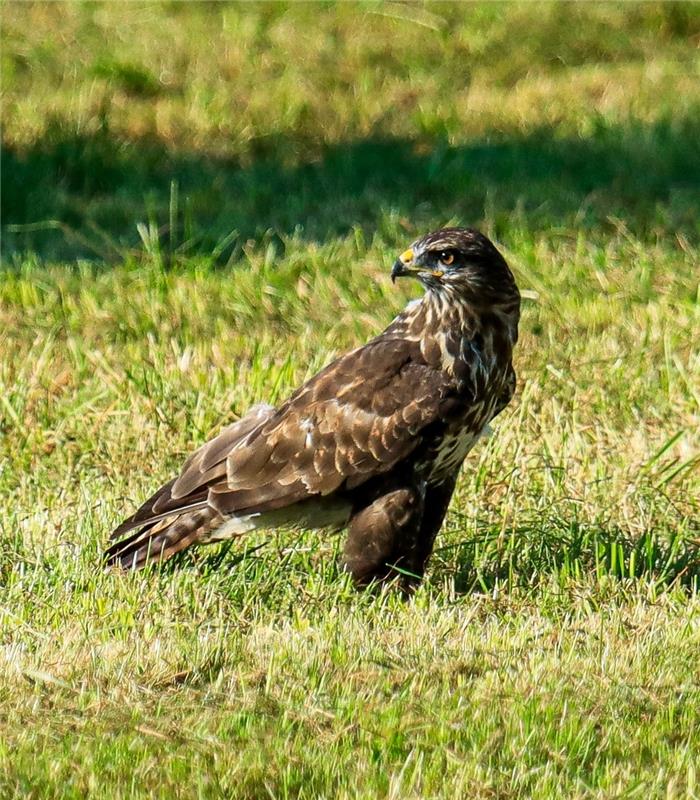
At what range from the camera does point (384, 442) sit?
5.19 metres

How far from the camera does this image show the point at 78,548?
5.41m

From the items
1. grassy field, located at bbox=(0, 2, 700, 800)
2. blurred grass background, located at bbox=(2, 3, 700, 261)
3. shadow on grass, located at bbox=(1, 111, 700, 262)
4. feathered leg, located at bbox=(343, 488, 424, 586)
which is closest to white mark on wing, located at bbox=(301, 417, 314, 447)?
feathered leg, located at bbox=(343, 488, 424, 586)

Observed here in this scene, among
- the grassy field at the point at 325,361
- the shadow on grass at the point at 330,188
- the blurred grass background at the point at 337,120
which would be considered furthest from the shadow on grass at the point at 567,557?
the blurred grass background at the point at 337,120

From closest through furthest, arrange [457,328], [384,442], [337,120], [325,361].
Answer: [384,442] < [457,328] < [325,361] < [337,120]

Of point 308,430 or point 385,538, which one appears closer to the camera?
point 385,538

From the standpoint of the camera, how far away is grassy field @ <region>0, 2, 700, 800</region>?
400 cm

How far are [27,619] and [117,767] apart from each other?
3.81ft

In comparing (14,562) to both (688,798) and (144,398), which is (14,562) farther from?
(688,798)

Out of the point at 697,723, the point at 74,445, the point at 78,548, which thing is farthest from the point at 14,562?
the point at 697,723

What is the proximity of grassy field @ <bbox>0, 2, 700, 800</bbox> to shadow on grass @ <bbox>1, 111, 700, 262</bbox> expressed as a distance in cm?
3

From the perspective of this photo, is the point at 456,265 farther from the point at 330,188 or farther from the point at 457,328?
the point at 330,188

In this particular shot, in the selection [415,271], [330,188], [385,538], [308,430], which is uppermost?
[415,271]

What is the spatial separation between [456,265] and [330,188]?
5.13 metres

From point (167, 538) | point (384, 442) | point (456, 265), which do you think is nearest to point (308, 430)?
point (384, 442)
